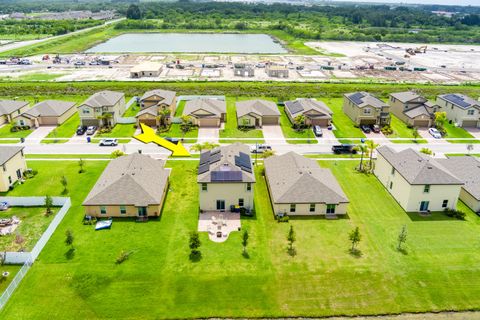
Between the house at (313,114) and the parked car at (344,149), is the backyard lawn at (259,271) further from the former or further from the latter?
the house at (313,114)

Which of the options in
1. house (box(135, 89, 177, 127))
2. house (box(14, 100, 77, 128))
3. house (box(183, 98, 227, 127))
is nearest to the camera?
house (box(14, 100, 77, 128))

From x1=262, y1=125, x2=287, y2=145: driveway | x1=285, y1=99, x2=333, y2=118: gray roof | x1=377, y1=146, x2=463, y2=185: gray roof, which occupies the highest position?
x1=377, y1=146, x2=463, y2=185: gray roof

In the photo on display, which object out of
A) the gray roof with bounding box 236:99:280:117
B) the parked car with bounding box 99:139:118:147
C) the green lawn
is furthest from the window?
the parked car with bounding box 99:139:118:147

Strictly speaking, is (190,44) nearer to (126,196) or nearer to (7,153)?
(7,153)

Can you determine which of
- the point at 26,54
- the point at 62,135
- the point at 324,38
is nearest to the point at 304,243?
the point at 62,135

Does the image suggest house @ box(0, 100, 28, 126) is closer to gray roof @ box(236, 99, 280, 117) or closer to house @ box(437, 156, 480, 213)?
gray roof @ box(236, 99, 280, 117)

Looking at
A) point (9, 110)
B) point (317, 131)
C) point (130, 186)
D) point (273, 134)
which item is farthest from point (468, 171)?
point (9, 110)

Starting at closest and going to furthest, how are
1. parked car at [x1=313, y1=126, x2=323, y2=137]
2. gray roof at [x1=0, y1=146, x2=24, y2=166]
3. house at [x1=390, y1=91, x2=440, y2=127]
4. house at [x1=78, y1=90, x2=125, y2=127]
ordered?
gray roof at [x1=0, y1=146, x2=24, y2=166] → parked car at [x1=313, y1=126, x2=323, y2=137] → house at [x1=78, y1=90, x2=125, y2=127] → house at [x1=390, y1=91, x2=440, y2=127]

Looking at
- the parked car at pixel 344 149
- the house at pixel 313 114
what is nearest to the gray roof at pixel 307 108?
the house at pixel 313 114
